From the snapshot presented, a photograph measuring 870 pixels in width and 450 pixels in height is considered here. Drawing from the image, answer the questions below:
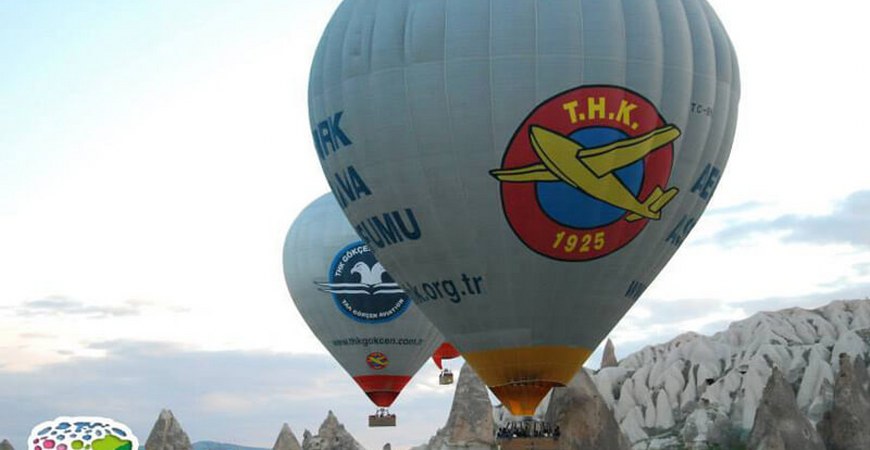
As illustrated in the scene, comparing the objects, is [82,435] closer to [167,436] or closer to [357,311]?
[357,311]

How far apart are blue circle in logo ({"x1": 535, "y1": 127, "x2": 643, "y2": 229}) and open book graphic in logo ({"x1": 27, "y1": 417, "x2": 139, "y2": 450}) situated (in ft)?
40.3

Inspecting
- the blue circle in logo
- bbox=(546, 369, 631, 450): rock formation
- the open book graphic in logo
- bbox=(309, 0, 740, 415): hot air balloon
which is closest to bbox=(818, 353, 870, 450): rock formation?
bbox=(546, 369, 631, 450): rock formation

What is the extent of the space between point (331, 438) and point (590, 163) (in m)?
51.1

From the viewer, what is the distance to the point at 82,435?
2602 cm

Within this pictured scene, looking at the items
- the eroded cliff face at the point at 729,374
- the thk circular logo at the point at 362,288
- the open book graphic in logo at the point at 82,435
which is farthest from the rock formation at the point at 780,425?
the open book graphic in logo at the point at 82,435

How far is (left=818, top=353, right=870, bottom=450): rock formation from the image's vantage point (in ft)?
272

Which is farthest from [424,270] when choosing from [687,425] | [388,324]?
[687,425]

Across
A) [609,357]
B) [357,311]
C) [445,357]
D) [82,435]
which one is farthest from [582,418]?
[609,357]

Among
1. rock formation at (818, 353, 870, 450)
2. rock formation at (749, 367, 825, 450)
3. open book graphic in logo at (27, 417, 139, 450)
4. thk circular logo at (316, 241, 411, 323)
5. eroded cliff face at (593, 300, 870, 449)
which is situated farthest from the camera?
eroded cliff face at (593, 300, 870, 449)

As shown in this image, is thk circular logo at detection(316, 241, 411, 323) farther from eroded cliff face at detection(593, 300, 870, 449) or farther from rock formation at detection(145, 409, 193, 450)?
eroded cliff face at detection(593, 300, 870, 449)

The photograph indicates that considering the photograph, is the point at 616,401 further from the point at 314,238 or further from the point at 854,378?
the point at 314,238

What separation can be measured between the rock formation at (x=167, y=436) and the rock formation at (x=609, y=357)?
71.8m

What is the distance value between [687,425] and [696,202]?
69.7 m

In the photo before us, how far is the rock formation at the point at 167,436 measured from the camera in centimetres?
6906
